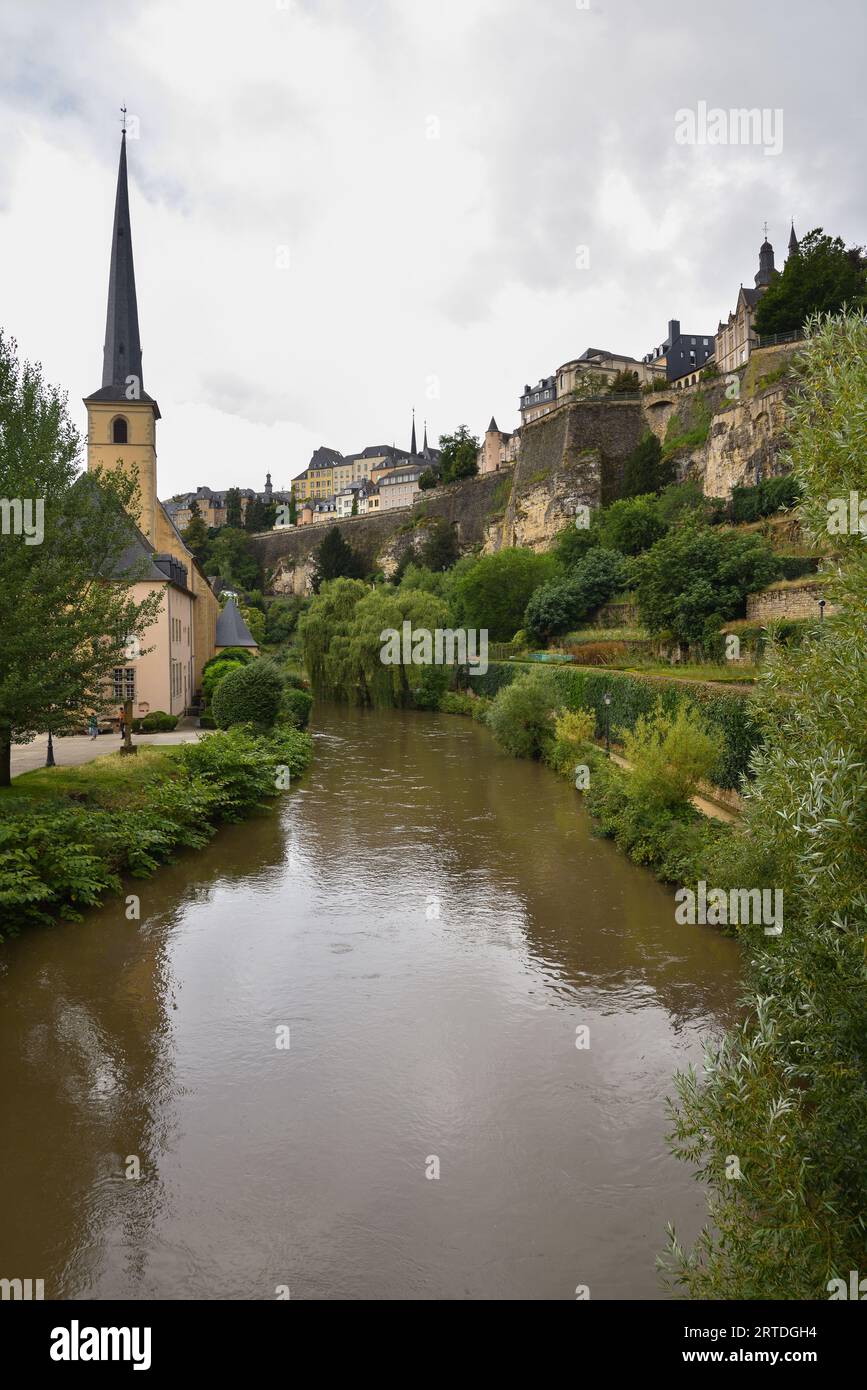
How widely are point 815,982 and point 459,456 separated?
3186 inches

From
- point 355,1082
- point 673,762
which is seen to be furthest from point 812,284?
point 355,1082

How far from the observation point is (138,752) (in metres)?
21.5

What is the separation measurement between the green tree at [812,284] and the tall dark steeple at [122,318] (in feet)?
107

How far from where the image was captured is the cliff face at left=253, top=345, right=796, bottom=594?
154 ft

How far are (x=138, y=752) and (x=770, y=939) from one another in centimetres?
1646

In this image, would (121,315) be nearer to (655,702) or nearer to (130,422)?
(130,422)

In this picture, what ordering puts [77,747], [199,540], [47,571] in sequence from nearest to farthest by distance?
[47,571] < [77,747] < [199,540]

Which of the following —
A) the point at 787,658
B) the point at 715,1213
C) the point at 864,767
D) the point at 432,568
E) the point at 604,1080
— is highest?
the point at 432,568

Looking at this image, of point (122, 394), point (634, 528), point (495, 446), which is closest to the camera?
point (122, 394)

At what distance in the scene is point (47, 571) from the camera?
1503cm

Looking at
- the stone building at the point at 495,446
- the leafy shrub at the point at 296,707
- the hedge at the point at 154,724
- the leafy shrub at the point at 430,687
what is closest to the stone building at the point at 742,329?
the stone building at the point at 495,446

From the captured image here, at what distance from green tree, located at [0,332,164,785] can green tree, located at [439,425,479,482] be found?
215 feet

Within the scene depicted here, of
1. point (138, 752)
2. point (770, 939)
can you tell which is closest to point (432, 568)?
point (138, 752)
